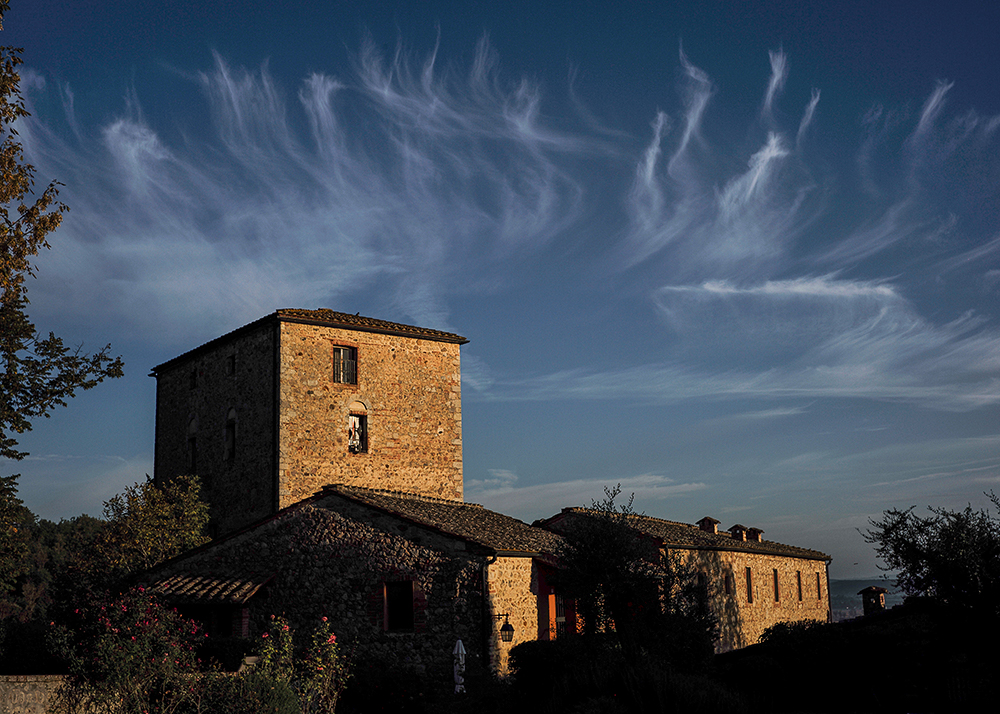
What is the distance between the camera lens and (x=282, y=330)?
98.6 ft

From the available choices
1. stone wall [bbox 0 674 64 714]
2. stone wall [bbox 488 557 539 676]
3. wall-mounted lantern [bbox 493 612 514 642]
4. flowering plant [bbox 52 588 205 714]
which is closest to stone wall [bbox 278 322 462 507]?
stone wall [bbox 488 557 539 676]

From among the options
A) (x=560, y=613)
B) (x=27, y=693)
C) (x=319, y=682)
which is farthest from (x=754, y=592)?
(x=27, y=693)

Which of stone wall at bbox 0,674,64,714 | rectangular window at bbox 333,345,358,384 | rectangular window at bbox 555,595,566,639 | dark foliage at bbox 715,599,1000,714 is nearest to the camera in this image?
stone wall at bbox 0,674,64,714

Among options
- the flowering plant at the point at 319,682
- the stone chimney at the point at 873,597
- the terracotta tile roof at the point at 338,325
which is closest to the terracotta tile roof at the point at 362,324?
the terracotta tile roof at the point at 338,325

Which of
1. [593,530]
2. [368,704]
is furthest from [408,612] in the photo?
[593,530]

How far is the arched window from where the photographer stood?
3067 cm

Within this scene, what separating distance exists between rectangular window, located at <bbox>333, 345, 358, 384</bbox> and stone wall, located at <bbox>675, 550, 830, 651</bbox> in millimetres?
12872

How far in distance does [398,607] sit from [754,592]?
720 inches

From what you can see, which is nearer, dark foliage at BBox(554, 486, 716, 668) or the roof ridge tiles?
dark foliage at BBox(554, 486, 716, 668)

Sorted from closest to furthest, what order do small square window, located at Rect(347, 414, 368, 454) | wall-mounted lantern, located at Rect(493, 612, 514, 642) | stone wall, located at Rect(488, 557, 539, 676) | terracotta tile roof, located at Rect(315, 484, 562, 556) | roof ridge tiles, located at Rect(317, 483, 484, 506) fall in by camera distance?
stone wall, located at Rect(488, 557, 539, 676)
wall-mounted lantern, located at Rect(493, 612, 514, 642)
terracotta tile roof, located at Rect(315, 484, 562, 556)
roof ridge tiles, located at Rect(317, 483, 484, 506)
small square window, located at Rect(347, 414, 368, 454)

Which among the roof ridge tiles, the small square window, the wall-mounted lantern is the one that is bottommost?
the wall-mounted lantern

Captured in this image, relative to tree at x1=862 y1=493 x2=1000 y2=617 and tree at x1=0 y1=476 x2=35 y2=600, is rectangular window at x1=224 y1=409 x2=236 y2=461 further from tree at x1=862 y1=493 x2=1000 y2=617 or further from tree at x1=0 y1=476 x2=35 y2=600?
tree at x1=862 y1=493 x2=1000 y2=617

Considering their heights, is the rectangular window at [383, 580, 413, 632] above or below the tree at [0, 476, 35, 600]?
below

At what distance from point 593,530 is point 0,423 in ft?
48.7
